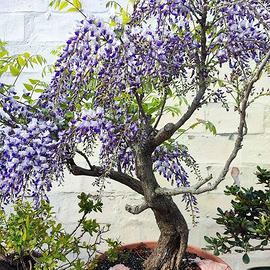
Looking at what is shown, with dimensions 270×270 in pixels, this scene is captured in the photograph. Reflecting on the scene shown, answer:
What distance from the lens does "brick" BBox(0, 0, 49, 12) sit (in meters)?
1.91

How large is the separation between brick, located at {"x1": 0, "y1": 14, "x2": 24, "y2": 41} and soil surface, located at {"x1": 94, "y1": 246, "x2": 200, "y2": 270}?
0.78m

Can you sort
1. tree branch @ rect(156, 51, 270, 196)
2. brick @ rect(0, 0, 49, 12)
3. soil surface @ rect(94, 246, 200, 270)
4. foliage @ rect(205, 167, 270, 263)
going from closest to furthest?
tree branch @ rect(156, 51, 270, 196)
foliage @ rect(205, 167, 270, 263)
soil surface @ rect(94, 246, 200, 270)
brick @ rect(0, 0, 49, 12)

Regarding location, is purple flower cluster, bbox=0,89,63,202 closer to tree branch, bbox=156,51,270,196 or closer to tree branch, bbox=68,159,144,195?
tree branch, bbox=68,159,144,195

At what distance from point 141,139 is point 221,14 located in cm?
30

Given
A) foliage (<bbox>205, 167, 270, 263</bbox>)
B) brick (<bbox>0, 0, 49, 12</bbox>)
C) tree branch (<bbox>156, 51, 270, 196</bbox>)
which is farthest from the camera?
brick (<bbox>0, 0, 49, 12</bbox>)

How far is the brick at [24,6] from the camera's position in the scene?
1907mm

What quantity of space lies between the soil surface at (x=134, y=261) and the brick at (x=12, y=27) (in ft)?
2.57

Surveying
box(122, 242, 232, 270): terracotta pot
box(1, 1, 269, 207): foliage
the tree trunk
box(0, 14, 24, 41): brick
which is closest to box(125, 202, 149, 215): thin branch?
the tree trunk

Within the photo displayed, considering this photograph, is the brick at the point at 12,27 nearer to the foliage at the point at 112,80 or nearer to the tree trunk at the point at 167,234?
the foliage at the point at 112,80

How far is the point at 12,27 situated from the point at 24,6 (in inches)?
2.9

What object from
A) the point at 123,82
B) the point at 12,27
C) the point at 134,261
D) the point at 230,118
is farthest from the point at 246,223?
the point at 12,27

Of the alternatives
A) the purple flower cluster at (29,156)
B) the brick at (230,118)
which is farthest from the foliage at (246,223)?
the brick at (230,118)

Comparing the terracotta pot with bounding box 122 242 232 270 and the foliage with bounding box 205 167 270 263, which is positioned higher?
the foliage with bounding box 205 167 270 263

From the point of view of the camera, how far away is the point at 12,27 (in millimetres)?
1913
